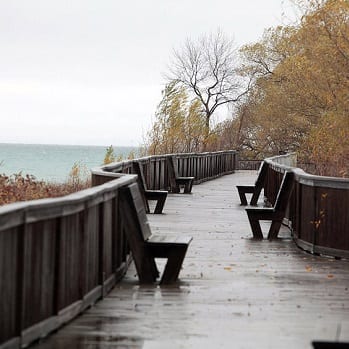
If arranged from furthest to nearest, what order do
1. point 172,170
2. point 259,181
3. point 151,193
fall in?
point 172,170, point 259,181, point 151,193

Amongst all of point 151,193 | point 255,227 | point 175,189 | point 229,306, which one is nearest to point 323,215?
point 255,227

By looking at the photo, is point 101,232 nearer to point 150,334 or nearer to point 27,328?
point 150,334

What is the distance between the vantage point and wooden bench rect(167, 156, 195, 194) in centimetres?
2594

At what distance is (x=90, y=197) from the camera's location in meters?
7.99

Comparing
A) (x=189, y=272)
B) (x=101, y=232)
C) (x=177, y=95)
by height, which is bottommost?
(x=189, y=272)

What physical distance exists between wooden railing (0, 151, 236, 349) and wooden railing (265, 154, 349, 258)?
10.9ft

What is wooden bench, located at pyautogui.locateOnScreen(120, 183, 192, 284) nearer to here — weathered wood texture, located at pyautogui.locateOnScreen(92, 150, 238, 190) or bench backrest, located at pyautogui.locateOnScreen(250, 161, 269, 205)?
weathered wood texture, located at pyautogui.locateOnScreen(92, 150, 238, 190)

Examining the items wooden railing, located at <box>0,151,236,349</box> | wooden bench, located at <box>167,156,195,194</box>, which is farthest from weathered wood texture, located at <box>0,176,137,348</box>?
wooden bench, located at <box>167,156,195,194</box>

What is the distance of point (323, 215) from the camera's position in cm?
1219

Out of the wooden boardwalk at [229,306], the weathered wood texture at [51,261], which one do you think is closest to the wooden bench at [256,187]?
the wooden boardwalk at [229,306]

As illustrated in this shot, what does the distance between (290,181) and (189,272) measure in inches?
169

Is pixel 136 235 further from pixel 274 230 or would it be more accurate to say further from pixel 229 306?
pixel 274 230

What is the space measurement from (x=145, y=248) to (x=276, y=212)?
5.10 metres

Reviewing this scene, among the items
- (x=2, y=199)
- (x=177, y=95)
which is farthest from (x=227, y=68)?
(x=2, y=199)
